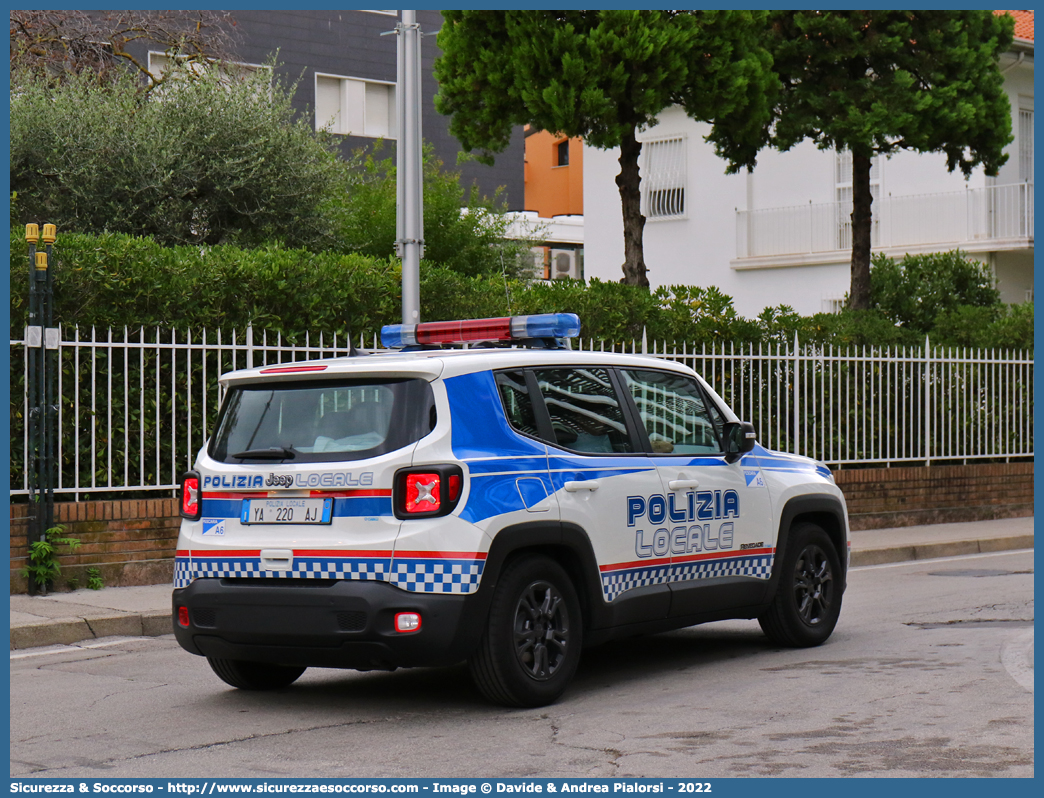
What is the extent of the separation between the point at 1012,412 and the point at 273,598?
1481 centimetres

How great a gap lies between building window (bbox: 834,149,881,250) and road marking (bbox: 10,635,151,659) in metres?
19.4

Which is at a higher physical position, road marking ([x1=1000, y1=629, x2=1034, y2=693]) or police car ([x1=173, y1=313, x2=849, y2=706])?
police car ([x1=173, y1=313, x2=849, y2=706])

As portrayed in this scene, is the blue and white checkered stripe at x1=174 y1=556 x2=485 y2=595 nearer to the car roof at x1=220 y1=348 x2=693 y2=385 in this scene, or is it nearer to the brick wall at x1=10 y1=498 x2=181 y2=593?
the car roof at x1=220 y1=348 x2=693 y2=385

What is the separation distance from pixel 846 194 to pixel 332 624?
22210 mm

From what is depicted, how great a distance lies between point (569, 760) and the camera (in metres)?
5.64

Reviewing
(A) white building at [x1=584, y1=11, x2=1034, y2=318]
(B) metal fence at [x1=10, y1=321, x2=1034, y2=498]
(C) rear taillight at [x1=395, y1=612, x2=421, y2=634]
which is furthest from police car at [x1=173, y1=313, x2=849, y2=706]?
(A) white building at [x1=584, y1=11, x2=1034, y2=318]

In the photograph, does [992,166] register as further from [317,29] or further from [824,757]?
[317,29]

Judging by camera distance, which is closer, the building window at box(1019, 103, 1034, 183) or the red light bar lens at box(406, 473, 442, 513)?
the red light bar lens at box(406, 473, 442, 513)

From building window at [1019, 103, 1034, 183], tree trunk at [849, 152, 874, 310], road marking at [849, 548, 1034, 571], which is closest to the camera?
road marking at [849, 548, 1034, 571]

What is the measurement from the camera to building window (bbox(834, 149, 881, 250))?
26281 mm

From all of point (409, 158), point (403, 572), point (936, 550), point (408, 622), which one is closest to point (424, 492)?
point (403, 572)

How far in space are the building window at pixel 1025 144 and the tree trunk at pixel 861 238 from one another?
6.86 m

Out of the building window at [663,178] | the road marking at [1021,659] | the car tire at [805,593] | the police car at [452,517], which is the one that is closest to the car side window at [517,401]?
the police car at [452,517]

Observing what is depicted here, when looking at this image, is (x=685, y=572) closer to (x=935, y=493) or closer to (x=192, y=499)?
(x=192, y=499)
